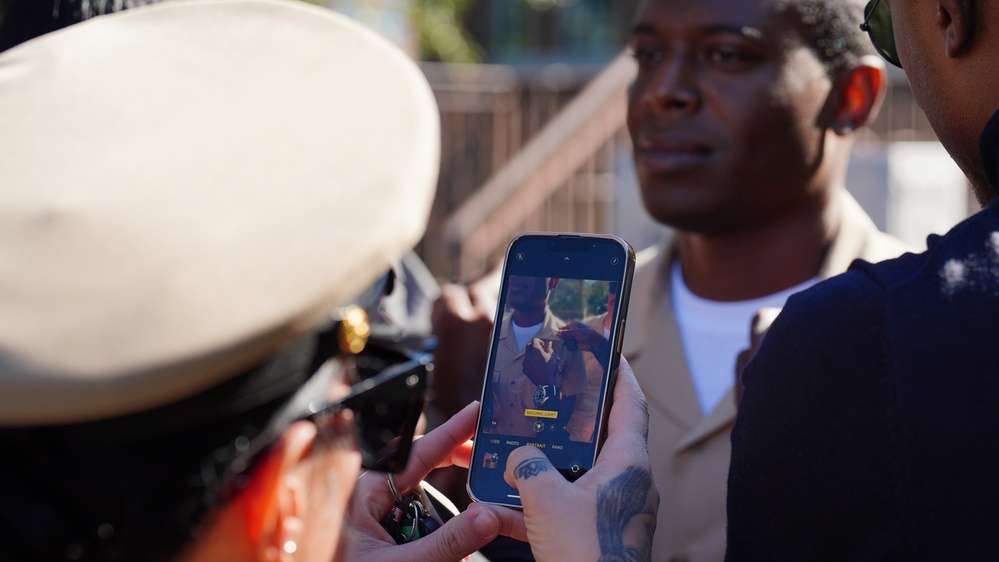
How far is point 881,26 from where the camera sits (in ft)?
6.19

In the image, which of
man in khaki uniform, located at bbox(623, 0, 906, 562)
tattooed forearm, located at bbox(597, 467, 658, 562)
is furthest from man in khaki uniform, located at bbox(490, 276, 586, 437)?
man in khaki uniform, located at bbox(623, 0, 906, 562)

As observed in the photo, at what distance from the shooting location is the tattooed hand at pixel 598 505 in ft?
4.91

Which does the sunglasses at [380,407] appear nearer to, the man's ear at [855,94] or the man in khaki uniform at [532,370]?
the man in khaki uniform at [532,370]

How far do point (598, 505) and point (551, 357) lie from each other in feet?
1.12

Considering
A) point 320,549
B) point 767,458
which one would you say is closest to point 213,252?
point 320,549

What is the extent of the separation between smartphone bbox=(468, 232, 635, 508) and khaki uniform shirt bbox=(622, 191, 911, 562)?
2.48 ft

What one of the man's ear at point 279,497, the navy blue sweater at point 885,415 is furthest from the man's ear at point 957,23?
the man's ear at point 279,497

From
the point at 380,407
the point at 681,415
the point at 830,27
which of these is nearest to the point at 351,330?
the point at 380,407

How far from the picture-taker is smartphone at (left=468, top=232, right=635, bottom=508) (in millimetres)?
1727

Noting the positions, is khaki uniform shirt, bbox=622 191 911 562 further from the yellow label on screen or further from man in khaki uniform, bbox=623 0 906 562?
the yellow label on screen

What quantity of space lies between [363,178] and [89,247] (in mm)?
286

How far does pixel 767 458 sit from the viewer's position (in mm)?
1337

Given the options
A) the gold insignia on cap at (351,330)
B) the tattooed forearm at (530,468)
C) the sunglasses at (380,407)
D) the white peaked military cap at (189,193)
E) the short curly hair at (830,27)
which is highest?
the white peaked military cap at (189,193)

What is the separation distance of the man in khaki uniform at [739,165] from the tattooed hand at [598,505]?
1.16m
